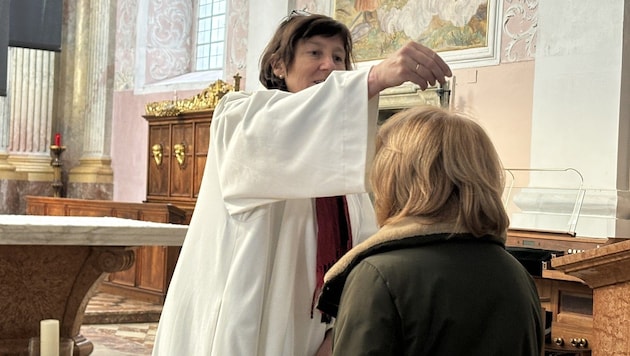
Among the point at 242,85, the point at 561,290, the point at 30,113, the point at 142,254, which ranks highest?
the point at 242,85

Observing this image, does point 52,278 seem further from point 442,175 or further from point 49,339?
point 442,175

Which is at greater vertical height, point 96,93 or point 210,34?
point 210,34

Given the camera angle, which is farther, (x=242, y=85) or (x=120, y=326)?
(x=242, y=85)

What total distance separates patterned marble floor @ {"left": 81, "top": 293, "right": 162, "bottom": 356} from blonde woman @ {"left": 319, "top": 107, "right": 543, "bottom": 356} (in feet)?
21.2

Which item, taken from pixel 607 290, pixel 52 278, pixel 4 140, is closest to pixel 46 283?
pixel 52 278

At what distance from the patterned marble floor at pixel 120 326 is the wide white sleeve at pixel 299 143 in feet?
19.4

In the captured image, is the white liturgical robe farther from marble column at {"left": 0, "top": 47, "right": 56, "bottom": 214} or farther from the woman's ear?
marble column at {"left": 0, "top": 47, "right": 56, "bottom": 214}

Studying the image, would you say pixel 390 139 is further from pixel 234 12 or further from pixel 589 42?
A: pixel 234 12

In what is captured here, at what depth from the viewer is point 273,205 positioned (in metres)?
2.27

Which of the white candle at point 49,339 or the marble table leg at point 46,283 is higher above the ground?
the white candle at point 49,339

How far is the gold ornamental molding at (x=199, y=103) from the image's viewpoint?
38.0 feet

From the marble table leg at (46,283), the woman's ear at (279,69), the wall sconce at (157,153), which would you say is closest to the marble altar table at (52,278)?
the marble table leg at (46,283)

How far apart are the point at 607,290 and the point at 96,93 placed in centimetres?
1316

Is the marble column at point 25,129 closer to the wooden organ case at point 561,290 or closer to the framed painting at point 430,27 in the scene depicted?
the framed painting at point 430,27
